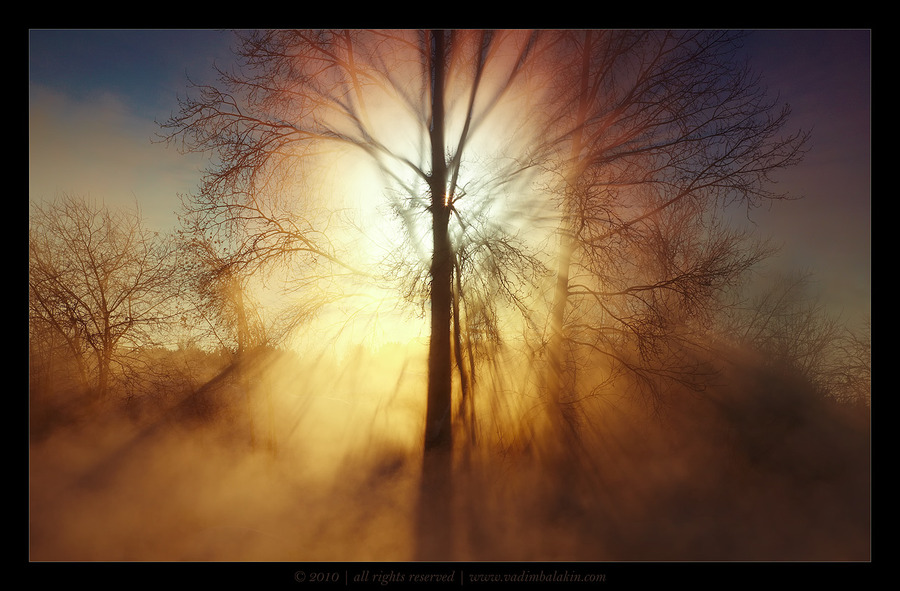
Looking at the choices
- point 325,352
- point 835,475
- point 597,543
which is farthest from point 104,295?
point 835,475

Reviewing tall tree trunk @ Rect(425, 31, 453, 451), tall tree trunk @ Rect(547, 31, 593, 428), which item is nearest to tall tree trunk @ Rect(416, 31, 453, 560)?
tall tree trunk @ Rect(425, 31, 453, 451)

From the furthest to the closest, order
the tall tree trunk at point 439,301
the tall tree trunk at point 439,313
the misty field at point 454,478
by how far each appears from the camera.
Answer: the tall tree trunk at point 439,301
the tall tree trunk at point 439,313
the misty field at point 454,478

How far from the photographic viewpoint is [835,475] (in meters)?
4.18

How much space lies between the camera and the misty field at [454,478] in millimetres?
3959

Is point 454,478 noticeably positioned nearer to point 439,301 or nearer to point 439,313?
point 439,313

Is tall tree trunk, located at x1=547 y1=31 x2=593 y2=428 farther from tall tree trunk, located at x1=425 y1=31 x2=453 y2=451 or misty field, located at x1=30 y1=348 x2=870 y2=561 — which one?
tall tree trunk, located at x1=425 y1=31 x2=453 y2=451

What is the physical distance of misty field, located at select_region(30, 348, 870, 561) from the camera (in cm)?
396

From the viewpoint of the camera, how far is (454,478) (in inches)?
167

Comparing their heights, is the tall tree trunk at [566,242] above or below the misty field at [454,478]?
above

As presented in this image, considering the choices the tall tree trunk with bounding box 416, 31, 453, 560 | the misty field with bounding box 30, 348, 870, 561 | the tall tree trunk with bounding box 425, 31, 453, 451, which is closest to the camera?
the misty field with bounding box 30, 348, 870, 561

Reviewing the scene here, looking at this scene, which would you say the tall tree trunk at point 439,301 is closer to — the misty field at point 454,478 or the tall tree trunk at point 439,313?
the tall tree trunk at point 439,313

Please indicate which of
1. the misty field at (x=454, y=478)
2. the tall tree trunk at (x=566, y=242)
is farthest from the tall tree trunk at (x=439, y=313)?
the tall tree trunk at (x=566, y=242)

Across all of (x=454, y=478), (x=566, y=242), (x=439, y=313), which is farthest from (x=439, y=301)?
(x=454, y=478)

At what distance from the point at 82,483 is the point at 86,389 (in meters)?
0.95
